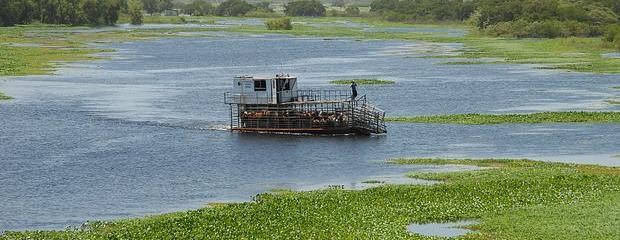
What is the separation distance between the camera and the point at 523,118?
8312cm

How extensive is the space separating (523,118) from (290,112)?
17.7 meters

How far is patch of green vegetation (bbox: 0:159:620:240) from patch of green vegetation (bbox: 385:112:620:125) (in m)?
25.2

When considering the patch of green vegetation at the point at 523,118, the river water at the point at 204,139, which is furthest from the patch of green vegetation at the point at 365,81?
the patch of green vegetation at the point at 523,118

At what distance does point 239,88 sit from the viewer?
8306cm

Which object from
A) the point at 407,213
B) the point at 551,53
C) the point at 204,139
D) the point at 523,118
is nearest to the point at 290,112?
the point at 204,139

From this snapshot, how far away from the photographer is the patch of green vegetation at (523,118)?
268ft

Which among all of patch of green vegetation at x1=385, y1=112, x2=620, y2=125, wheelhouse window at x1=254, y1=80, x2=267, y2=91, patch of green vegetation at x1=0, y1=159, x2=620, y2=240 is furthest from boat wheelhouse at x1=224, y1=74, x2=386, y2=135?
patch of green vegetation at x1=0, y1=159, x2=620, y2=240

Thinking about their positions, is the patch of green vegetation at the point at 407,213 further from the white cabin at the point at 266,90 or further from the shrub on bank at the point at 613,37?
the shrub on bank at the point at 613,37

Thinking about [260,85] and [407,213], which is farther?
[260,85]

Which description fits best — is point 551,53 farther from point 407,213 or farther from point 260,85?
point 407,213

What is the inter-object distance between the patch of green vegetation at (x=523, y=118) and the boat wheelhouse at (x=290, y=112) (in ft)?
13.4

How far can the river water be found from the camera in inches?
2212

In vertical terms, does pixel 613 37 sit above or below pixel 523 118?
below

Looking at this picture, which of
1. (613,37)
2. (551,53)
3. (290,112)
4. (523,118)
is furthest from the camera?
(613,37)
